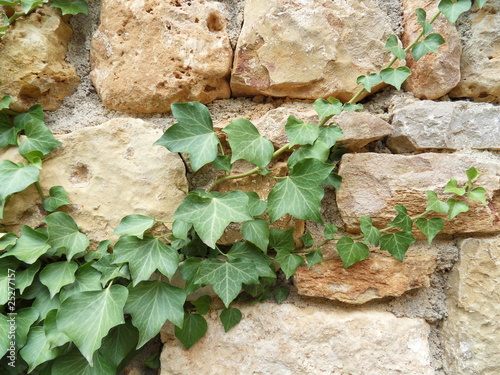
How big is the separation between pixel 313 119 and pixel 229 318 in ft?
1.33

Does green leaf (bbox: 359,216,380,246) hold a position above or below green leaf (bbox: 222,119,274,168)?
below

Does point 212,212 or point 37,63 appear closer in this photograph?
point 212,212

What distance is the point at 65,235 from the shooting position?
2.13 feet

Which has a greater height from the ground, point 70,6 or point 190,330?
point 70,6

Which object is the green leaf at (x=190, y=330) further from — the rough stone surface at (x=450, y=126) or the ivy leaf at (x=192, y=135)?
the rough stone surface at (x=450, y=126)

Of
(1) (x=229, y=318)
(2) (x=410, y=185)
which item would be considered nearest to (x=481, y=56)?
(2) (x=410, y=185)

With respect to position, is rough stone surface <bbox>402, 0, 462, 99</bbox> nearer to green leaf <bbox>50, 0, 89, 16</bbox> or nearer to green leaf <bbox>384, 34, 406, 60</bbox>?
green leaf <bbox>384, 34, 406, 60</bbox>

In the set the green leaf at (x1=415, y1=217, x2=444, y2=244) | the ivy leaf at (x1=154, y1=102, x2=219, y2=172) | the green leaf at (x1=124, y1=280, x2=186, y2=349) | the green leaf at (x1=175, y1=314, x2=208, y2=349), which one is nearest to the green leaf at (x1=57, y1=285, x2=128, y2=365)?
the green leaf at (x1=124, y1=280, x2=186, y2=349)

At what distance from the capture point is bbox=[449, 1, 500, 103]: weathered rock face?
702 mm

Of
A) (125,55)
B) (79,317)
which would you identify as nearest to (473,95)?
(125,55)

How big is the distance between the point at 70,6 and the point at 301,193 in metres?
0.60

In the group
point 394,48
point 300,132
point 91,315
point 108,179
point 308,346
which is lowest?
point 308,346

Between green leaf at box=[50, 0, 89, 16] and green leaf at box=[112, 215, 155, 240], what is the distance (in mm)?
443

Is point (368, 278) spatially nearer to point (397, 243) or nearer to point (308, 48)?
point (397, 243)
